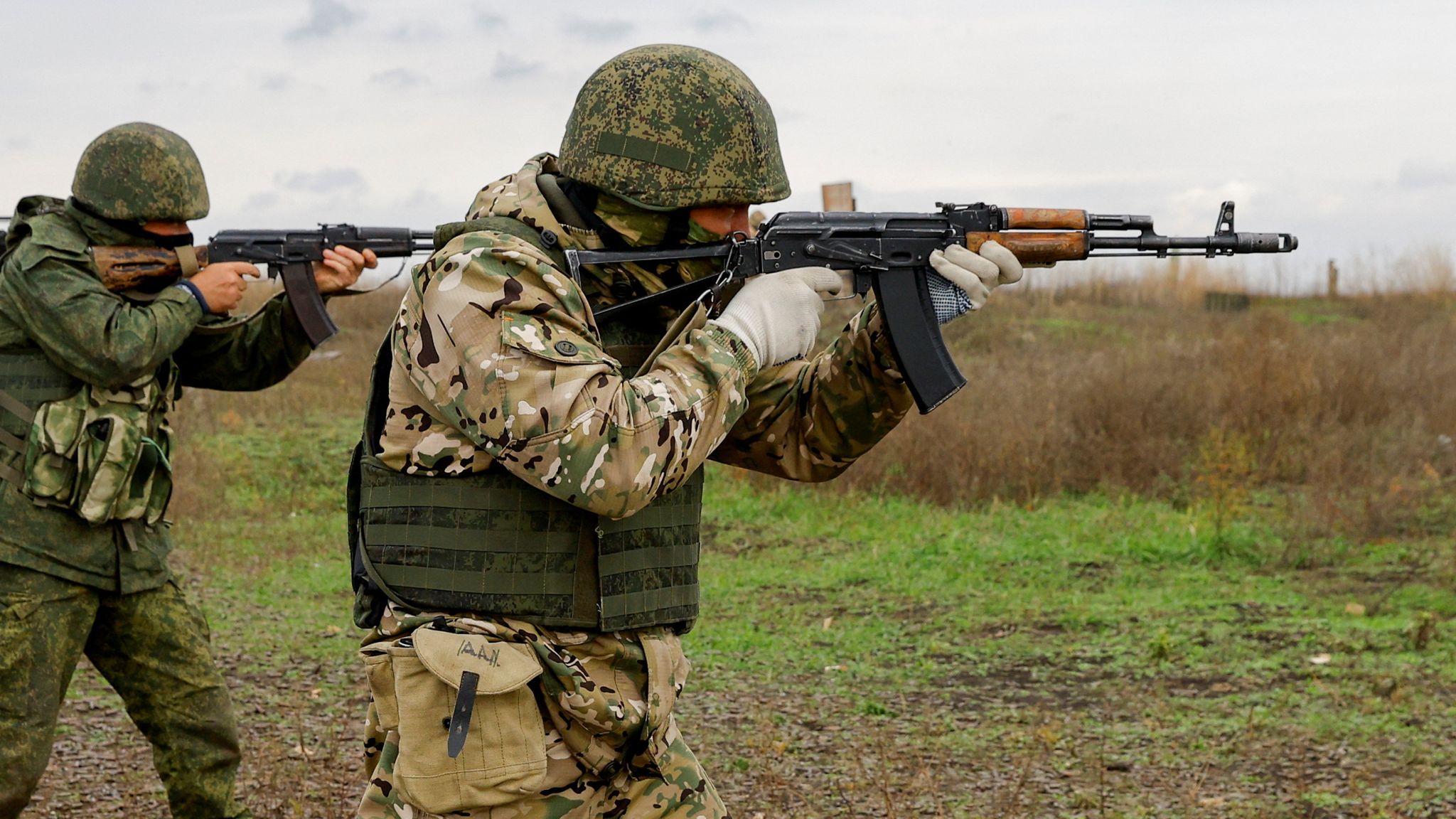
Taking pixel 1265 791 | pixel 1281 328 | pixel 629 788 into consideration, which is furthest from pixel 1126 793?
pixel 1281 328

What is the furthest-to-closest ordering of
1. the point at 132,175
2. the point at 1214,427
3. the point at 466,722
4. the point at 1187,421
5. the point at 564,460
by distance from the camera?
1. the point at 1187,421
2. the point at 1214,427
3. the point at 132,175
4. the point at 466,722
5. the point at 564,460

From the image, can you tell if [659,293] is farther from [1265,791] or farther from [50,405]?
[1265,791]

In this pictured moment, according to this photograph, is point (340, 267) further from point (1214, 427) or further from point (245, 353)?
point (1214, 427)

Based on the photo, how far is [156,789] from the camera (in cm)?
484

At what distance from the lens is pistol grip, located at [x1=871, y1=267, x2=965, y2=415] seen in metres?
2.81

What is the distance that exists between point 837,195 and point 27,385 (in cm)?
827

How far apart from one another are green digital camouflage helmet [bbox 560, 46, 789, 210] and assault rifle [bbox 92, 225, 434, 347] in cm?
206

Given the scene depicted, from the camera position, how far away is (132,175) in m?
4.23

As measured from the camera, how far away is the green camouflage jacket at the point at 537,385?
88.8 inches

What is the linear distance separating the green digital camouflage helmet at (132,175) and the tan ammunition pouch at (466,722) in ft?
7.92

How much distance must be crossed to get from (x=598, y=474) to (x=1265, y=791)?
338cm

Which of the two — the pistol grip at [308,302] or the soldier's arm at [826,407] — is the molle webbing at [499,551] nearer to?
the soldier's arm at [826,407]

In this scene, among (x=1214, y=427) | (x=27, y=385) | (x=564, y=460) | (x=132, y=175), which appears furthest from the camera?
(x=1214, y=427)

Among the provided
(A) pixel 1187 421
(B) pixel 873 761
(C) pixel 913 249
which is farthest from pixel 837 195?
(C) pixel 913 249
